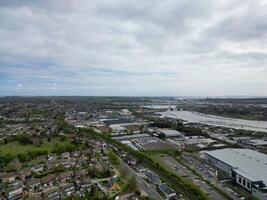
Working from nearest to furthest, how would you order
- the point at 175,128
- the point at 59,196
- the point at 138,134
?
the point at 59,196
the point at 138,134
the point at 175,128

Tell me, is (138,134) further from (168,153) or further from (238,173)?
(238,173)

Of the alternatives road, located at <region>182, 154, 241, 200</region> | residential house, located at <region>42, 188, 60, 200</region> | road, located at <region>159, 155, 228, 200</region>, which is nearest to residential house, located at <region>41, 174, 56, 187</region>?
residential house, located at <region>42, 188, 60, 200</region>

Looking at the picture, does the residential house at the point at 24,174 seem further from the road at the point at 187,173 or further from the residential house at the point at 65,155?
the road at the point at 187,173

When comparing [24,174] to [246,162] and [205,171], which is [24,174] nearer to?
[205,171]

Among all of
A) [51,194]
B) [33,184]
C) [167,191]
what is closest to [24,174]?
[33,184]

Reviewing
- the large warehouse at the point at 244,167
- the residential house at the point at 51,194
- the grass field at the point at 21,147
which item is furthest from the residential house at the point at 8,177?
the large warehouse at the point at 244,167

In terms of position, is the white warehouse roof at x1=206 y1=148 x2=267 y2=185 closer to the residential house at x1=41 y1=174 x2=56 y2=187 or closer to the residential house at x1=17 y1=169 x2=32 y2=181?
the residential house at x1=41 y1=174 x2=56 y2=187

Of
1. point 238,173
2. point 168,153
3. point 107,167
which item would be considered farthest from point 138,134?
point 238,173
